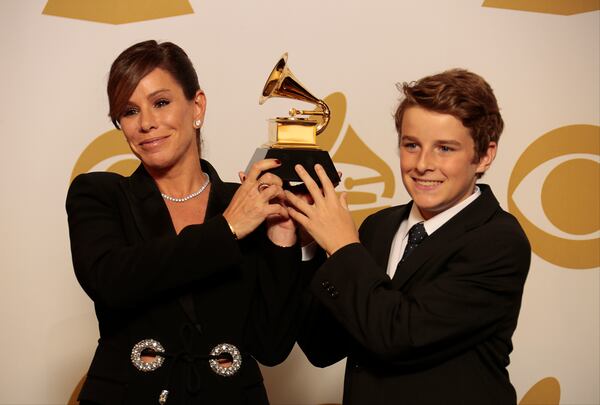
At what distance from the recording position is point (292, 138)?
1993 mm

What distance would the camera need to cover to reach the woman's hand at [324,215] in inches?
69.5

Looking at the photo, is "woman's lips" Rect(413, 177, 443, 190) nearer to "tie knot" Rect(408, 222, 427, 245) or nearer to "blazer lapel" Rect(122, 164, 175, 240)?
"tie knot" Rect(408, 222, 427, 245)

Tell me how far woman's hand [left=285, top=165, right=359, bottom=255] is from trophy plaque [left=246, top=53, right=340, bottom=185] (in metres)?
0.04

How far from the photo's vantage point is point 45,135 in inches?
119

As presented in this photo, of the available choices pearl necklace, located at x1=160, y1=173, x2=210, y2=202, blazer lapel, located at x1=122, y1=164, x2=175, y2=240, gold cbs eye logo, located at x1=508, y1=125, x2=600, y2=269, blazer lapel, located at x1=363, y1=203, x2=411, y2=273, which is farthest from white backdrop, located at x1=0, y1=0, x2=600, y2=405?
blazer lapel, located at x1=363, y1=203, x2=411, y2=273

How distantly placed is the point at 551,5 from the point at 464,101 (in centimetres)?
191

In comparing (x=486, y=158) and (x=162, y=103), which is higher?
(x=162, y=103)

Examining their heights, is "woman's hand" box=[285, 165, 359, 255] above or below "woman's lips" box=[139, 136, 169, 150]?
below

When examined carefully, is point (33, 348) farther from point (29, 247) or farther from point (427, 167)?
point (427, 167)

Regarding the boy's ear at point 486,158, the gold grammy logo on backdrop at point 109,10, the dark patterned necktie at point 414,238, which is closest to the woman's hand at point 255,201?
the dark patterned necktie at point 414,238

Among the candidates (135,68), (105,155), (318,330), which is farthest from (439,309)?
(105,155)

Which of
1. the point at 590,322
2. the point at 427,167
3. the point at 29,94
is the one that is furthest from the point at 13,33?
the point at 590,322

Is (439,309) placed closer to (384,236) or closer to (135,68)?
(384,236)

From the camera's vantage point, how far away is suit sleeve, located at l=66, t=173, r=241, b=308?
1.71 meters
